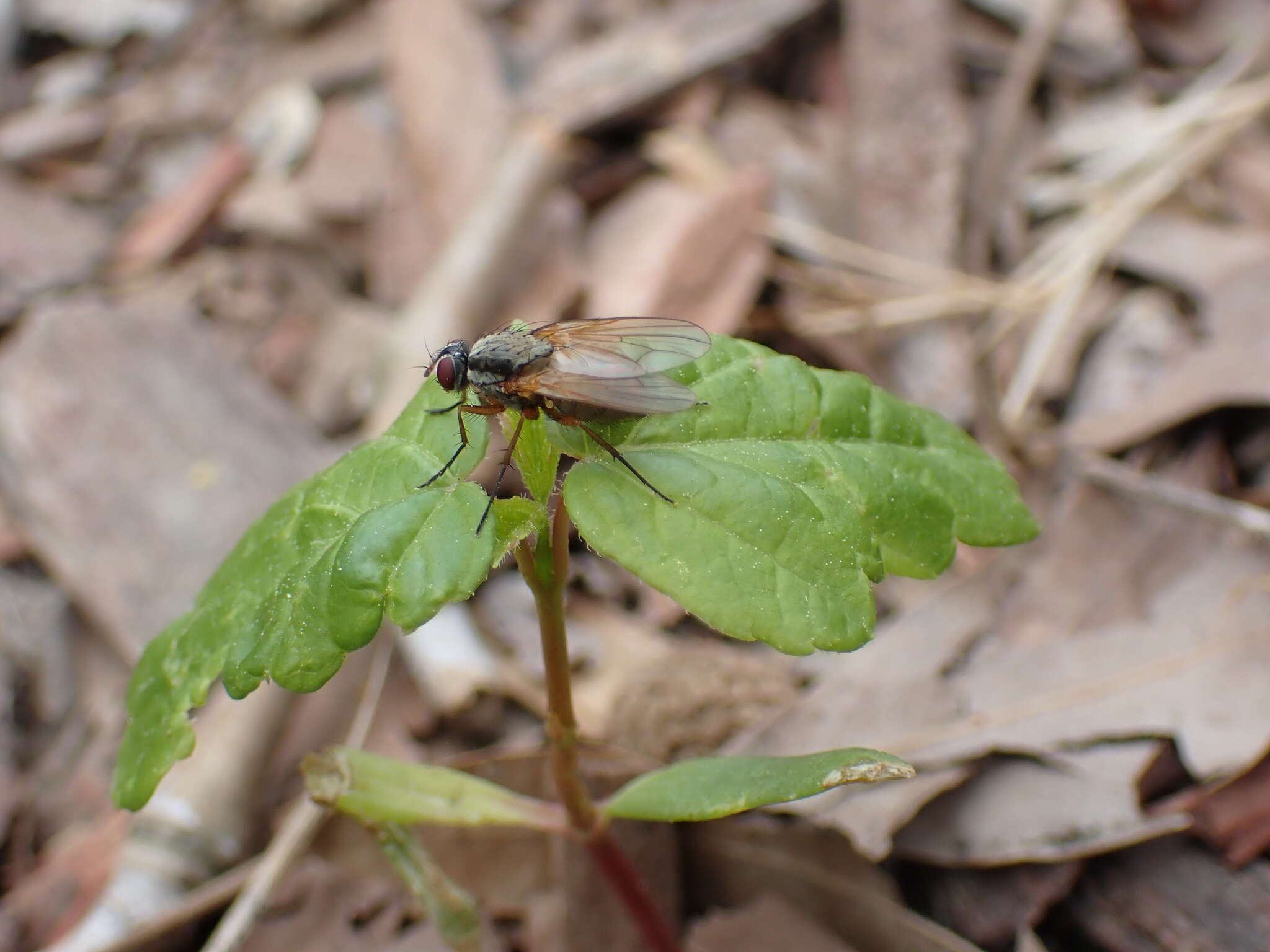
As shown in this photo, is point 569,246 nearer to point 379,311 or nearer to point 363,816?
point 379,311

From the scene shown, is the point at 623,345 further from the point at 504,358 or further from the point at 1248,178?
the point at 1248,178

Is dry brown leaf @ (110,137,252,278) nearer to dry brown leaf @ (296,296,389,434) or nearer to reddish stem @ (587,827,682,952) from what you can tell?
dry brown leaf @ (296,296,389,434)

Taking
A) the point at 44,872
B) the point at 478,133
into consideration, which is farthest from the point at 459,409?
the point at 478,133

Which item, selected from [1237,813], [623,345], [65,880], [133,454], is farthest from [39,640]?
[1237,813]

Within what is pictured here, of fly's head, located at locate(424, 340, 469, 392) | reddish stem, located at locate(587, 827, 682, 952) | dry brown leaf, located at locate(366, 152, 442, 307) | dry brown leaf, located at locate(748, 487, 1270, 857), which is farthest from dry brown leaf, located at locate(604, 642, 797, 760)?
dry brown leaf, located at locate(366, 152, 442, 307)

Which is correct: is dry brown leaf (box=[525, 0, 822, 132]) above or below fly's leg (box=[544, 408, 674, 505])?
below

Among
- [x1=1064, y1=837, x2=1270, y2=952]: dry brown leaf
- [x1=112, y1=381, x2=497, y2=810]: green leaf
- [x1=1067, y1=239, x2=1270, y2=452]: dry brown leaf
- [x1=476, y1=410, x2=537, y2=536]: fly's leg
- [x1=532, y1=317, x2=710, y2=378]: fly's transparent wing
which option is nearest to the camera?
[x1=112, y1=381, x2=497, y2=810]: green leaf

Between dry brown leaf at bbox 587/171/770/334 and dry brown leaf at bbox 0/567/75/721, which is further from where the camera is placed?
dry brown leaf at bbox 587/171/770/334
